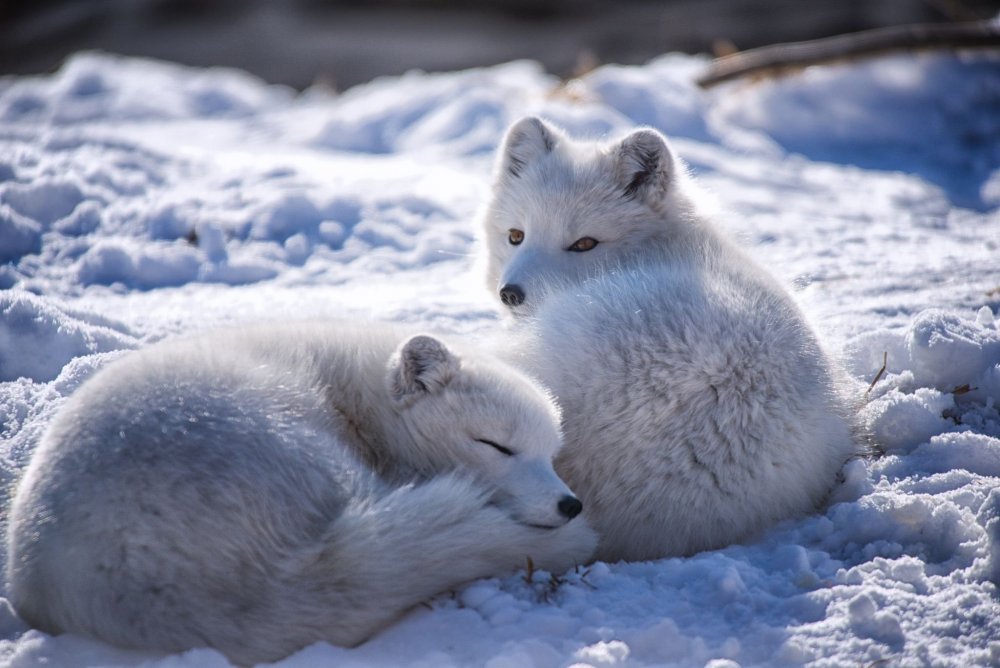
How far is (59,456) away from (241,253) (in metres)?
2.95

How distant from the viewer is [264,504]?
1.96 metres

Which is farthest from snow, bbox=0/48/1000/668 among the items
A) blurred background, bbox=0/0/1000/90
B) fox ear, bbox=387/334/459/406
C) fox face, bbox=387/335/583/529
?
blurred background, bbox=0/0/1000/90

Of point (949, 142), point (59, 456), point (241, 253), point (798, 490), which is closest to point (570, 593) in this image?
point (798, 490)

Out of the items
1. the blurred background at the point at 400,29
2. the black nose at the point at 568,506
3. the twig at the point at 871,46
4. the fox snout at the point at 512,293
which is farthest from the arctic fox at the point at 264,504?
the blurred background at the point at 400,29

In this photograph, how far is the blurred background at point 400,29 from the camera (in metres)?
12.4

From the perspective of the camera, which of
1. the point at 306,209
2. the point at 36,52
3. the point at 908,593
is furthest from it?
the point at 36,52

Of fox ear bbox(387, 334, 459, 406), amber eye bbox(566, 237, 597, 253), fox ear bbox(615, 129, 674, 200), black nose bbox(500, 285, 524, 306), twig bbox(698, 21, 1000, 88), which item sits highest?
twig bbox(698, 21, 1000, 88)

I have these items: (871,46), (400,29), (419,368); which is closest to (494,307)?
(419,368)

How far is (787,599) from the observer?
2.17 m

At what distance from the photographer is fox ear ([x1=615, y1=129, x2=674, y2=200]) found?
11.1ft

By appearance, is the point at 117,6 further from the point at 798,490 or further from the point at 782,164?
the point at 798,490

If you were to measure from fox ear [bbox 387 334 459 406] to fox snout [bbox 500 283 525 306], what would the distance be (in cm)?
79

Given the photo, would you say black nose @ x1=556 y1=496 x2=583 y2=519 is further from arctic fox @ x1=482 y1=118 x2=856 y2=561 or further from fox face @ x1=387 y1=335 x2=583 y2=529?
arctic fox @ x1=482 y1=118 x2=856 y2=561

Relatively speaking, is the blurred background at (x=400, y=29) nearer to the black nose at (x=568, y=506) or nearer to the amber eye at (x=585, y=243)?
the amber eye at (x=585, y=243)
